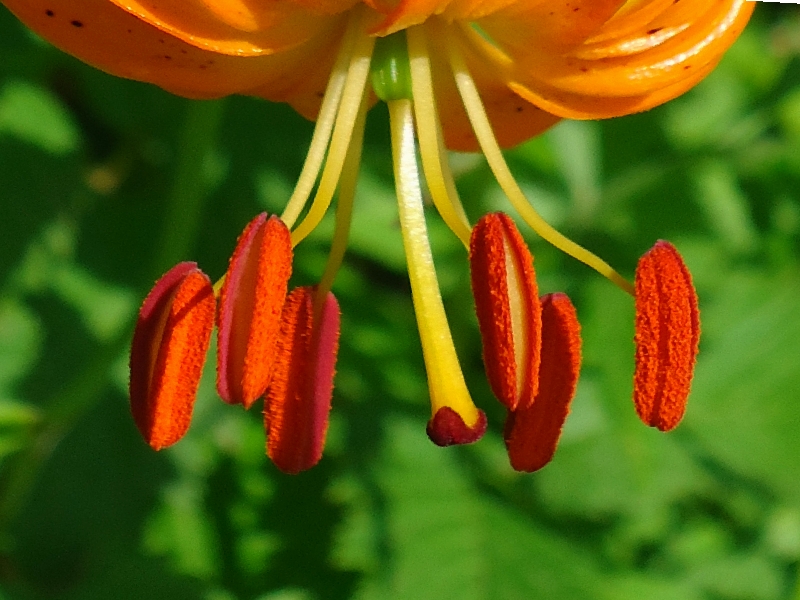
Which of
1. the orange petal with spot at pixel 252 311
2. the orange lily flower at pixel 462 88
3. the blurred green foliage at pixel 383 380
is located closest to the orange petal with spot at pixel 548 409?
the orange lily flower at pixel 462 88

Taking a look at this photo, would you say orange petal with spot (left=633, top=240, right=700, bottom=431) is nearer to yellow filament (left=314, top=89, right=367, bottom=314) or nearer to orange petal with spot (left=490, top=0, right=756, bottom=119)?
orange petal with spot (left=490, top=0, right=756, bottom=119)

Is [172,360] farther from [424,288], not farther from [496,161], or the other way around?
[496,161]

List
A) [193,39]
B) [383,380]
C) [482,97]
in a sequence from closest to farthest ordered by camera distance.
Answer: [193,39], [482,97], [383,380]

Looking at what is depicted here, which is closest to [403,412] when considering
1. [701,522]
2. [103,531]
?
[103,531]

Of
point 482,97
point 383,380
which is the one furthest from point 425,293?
point 383,380

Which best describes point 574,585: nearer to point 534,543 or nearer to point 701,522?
point 534,543
